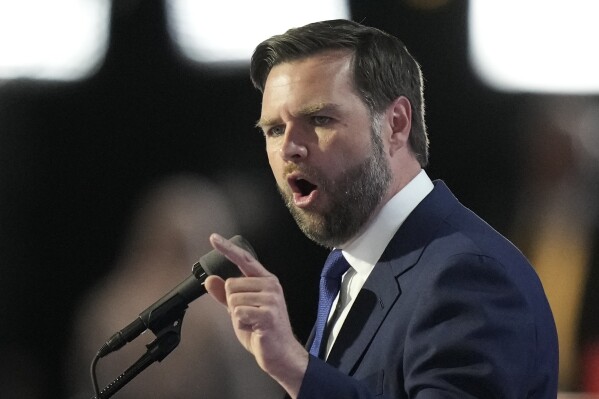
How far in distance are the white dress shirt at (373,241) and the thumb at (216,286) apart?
1.00 feet

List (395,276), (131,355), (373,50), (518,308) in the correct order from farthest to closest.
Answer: (131,355) → (373,50) → (395,276) → (518,308)

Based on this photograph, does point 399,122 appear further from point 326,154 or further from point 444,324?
point 444,324

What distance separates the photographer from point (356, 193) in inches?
60.9

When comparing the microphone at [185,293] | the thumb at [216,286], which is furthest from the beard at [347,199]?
the thumb at [216,286]

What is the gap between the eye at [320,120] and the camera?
61.8 inches

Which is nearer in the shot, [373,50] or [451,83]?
[373,50]

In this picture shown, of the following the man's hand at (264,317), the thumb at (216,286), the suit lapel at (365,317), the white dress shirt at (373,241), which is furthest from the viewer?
the white dress shirt at (373,241)

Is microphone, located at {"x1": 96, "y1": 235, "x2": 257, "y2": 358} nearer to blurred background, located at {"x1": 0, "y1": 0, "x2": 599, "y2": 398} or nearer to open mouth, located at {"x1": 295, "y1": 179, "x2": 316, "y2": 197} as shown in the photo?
open mouth, located at {"x1": 295, "y1": 179, "x2": 316, "y2": 197}

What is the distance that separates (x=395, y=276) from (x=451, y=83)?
125 cm

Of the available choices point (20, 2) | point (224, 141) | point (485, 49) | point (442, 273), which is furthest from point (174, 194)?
point (442, 273)

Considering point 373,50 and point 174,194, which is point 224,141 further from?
point 373,50

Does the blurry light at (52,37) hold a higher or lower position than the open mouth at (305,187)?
higher

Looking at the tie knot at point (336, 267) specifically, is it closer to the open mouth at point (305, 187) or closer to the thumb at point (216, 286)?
the open mouth at point (305, 187)

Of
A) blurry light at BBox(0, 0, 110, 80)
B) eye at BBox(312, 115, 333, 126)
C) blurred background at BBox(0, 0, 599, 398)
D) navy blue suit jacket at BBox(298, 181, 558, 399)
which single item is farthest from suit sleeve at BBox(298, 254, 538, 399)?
blurry light at BBox(0, 0, 110, 80)
